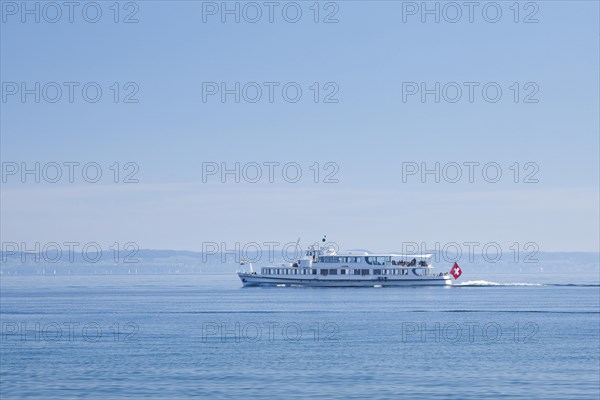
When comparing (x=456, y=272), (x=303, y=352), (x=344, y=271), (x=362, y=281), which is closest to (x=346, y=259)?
(x=344, y=271)

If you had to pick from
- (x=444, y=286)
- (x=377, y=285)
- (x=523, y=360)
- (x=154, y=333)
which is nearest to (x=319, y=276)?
(x=377, y=285)

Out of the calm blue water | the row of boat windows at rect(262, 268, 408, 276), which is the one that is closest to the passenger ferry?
the row of boat windows at rect(262, 268, 408, 276)

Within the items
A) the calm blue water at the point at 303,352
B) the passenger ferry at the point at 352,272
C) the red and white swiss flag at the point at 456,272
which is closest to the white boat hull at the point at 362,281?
the passenger ferry at the point at 352,272

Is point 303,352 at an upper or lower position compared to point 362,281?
lower

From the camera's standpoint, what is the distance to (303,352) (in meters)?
68.4

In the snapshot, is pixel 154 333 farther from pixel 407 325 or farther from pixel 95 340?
pixel 407 325

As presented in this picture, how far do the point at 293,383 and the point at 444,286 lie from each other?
12080cm

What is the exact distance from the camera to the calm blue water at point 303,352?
52.7m

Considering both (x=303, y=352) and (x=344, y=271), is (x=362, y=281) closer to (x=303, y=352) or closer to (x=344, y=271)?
(x=344, y=271)

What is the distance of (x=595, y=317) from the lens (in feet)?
329

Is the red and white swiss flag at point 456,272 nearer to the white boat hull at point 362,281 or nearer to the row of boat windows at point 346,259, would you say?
the white boat hull at point 362,281

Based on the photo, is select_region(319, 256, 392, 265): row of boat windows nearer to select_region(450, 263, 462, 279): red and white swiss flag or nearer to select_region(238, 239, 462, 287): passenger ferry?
select_region(238, 239, 462, 287): passenger ferry

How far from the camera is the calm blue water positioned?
52656mm

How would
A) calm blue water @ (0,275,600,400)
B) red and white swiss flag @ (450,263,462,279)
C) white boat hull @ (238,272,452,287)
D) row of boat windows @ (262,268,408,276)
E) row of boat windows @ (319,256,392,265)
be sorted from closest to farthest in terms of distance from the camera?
calm blue water @ (0,275,600,400) < white boat hull @ (238,272,452,287) < row of boat windows @ (319,256,392,265) < row of boat windows @ (262,268,408,276) < red and white swiss flag @ (450,263,462,279)
